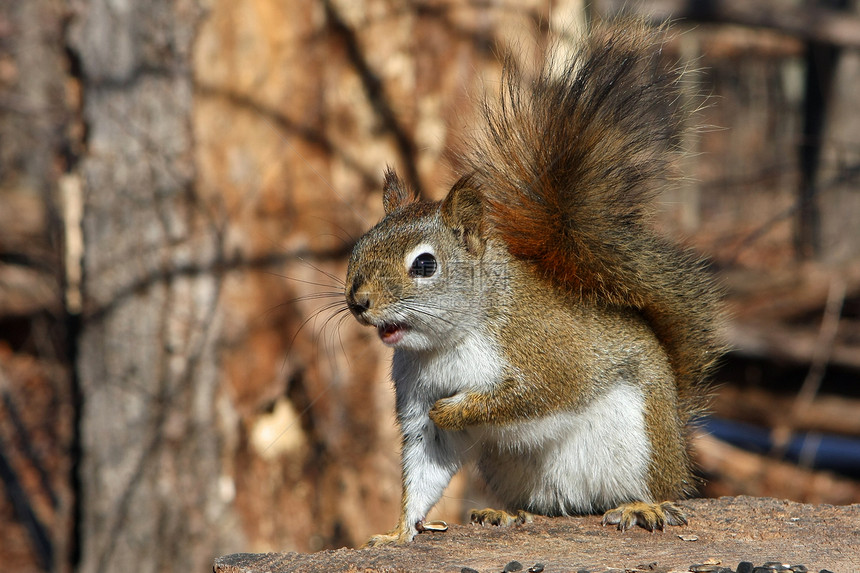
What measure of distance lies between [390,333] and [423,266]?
20 centimetres

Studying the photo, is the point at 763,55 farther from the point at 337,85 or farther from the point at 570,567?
the point at 570,567

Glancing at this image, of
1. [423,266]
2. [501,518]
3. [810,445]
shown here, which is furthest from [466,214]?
[810,445]

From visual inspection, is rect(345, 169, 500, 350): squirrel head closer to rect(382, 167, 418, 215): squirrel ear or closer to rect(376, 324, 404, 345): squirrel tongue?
rect(376, 324, 404, 345): squirrel tongue

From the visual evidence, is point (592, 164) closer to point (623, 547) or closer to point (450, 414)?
point (450, 414)

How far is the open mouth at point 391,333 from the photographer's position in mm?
2148

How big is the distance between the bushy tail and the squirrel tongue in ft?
1.28

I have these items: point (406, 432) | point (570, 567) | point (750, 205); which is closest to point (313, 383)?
point (406, 432)

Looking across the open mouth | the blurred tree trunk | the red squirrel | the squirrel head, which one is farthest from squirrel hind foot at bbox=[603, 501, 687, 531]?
the blurred tree trunk

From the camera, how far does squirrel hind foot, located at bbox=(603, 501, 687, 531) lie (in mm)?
2215

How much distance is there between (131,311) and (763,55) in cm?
850

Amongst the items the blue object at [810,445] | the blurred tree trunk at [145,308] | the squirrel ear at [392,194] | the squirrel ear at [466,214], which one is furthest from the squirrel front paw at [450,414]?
the blue object at [810,445]

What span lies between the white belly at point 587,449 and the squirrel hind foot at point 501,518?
88mm

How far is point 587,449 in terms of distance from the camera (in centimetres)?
227

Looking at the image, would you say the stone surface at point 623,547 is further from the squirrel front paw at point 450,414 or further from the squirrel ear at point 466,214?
the squirrel ear at point 466,214
